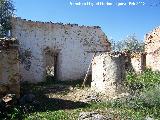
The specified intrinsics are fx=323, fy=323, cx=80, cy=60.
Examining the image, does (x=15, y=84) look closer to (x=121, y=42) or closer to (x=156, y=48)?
(x=156, y=48)

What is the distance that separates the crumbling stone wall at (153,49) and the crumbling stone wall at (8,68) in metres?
11.1

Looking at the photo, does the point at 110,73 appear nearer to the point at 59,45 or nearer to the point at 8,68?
the point at 8,68

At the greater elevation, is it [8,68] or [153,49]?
[153,49]

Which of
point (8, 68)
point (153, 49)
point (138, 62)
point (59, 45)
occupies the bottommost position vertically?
point (138, 62)

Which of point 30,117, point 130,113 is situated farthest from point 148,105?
point 30,117

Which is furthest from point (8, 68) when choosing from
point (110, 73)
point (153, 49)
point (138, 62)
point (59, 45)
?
point (153, 49)

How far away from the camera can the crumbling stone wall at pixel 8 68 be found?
38.9 feet

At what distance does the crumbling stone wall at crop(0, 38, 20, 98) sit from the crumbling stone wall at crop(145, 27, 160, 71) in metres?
11.1

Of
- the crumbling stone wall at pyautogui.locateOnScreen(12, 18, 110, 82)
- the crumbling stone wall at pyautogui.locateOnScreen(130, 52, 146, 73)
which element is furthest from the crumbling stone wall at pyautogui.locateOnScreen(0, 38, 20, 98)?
the crumbling stone wall at pyautogui.locateOnScreen(130, 52, 146, 73)

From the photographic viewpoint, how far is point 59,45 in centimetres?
1966

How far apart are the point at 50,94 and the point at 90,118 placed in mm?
4903

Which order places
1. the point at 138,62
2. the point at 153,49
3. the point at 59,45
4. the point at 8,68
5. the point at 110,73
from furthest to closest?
the point at 153,49 < the point at 138,62 < the point at 59,45 < the point at 110,73 < the point at 8,68

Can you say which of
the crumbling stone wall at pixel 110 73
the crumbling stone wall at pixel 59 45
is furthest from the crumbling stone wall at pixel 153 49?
the crumbling stone wall at pixel 110 73

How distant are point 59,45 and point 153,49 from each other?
6.63 meters
